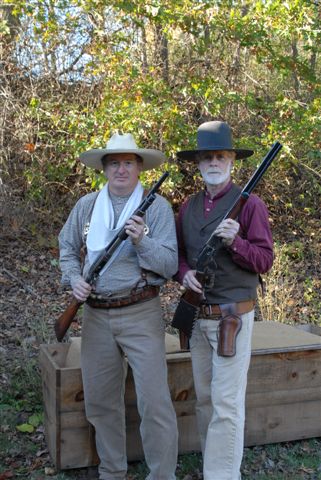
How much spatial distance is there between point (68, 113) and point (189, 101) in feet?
5.44

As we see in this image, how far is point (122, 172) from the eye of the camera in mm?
4312

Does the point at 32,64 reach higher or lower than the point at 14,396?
higher

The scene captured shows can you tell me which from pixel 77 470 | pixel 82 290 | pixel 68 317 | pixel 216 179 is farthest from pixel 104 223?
pixel 77 470

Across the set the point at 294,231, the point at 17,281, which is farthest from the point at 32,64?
the point at 294,231

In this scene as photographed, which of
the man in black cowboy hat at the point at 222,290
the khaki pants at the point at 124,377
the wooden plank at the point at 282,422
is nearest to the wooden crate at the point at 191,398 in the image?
the wooden plank at the point at 282,422

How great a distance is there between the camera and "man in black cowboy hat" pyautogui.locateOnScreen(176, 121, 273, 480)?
4.05 m

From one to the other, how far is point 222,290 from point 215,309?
12 cm

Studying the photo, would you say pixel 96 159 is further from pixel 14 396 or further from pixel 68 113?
pixel 68 113

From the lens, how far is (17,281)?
8766 mm

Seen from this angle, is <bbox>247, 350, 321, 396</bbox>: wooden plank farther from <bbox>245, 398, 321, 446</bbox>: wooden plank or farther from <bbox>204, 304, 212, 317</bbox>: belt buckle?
<bbox>204, 304, 212, 317</bbox>: belt buckle

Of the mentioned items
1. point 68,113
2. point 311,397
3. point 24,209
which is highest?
point 68,113

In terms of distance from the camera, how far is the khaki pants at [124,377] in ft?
14.0

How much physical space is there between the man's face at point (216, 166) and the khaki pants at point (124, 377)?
2.86 ft

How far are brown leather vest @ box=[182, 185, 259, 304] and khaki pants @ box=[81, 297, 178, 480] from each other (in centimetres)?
45
